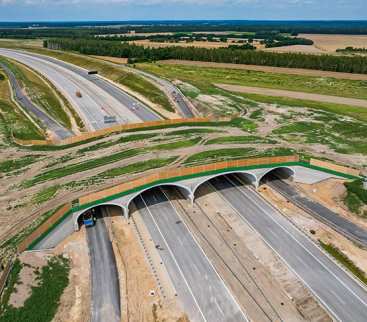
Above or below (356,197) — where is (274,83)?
above

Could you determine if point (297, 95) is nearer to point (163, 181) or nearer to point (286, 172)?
point (286, 172)

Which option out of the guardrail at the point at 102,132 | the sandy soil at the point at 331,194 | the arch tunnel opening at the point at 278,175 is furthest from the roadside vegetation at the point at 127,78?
the sandy soil at the point at 331,194

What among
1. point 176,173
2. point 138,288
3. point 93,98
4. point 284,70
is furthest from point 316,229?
point 284,70

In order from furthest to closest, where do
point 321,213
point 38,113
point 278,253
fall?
point 38,113
point 321,213
point 278,253

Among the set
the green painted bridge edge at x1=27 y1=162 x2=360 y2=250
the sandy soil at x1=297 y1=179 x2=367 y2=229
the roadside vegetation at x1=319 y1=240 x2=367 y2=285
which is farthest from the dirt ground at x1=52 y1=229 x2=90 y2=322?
the sandy soil at x1=297 y1=179 x2=367 y2=229

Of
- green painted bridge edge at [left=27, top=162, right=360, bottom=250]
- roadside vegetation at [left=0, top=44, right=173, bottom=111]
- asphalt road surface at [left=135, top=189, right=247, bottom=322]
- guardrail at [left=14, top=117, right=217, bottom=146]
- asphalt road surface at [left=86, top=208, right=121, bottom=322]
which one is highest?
roadside vegetation at [left=0, top=44, right=173, bottom=111]

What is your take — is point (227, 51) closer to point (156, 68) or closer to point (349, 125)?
point (156, 68)

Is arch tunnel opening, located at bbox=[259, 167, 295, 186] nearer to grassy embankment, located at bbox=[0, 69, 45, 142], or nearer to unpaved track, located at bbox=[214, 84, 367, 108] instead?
grassy embankment, located at bbox=[0, 69, 45, 142]
